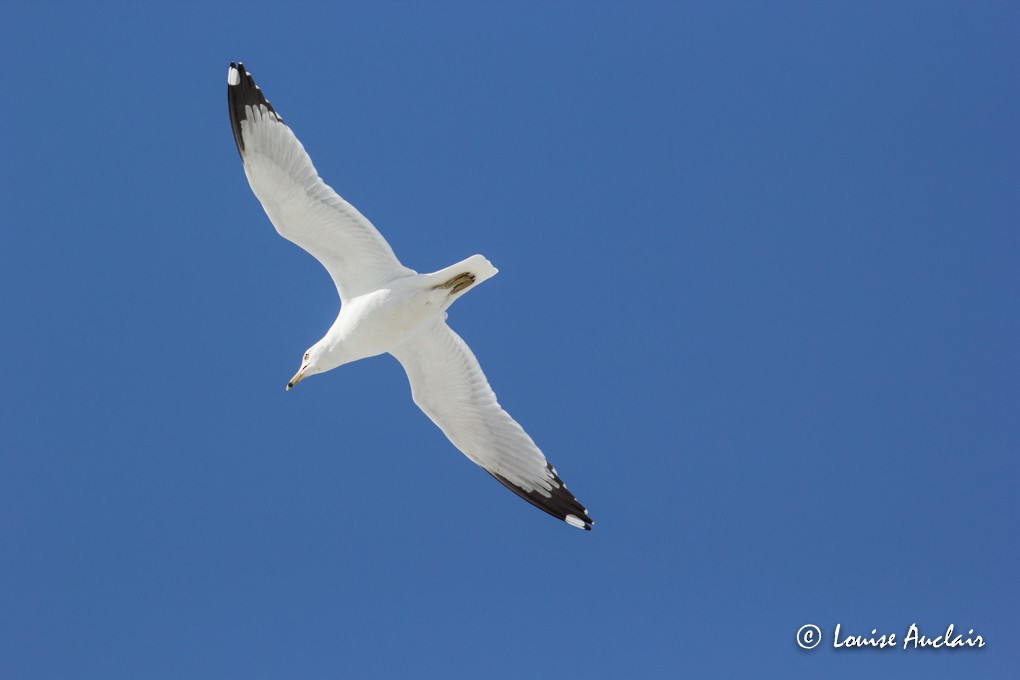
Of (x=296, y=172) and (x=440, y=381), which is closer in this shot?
(x=296, y=172)

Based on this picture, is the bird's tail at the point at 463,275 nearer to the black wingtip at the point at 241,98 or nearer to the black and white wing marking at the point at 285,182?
the black and white wing marking at the point at 285,182

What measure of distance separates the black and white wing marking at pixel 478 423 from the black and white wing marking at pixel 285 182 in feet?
3.58

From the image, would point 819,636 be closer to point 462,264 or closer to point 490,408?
point 490,408

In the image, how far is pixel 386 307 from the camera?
8672 mm

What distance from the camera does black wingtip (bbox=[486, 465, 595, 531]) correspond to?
973cm

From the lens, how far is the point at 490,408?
9539mm

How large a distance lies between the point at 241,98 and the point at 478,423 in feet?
10.4

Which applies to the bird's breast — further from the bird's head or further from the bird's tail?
the bird's head

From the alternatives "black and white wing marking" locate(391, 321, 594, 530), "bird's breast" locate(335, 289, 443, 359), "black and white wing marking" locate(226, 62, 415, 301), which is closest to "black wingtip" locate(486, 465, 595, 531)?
"black and white wing marking" locate(391, 321, 594, 530)

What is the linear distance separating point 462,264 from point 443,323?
0.75 metres

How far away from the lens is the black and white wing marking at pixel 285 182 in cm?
842

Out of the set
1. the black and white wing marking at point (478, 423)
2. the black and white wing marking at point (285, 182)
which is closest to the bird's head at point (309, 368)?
the black and white wing marking at point (478, 423)

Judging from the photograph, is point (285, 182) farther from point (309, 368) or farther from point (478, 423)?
point (478, 423)

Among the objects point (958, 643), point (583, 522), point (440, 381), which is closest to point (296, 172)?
point (440, 381)
